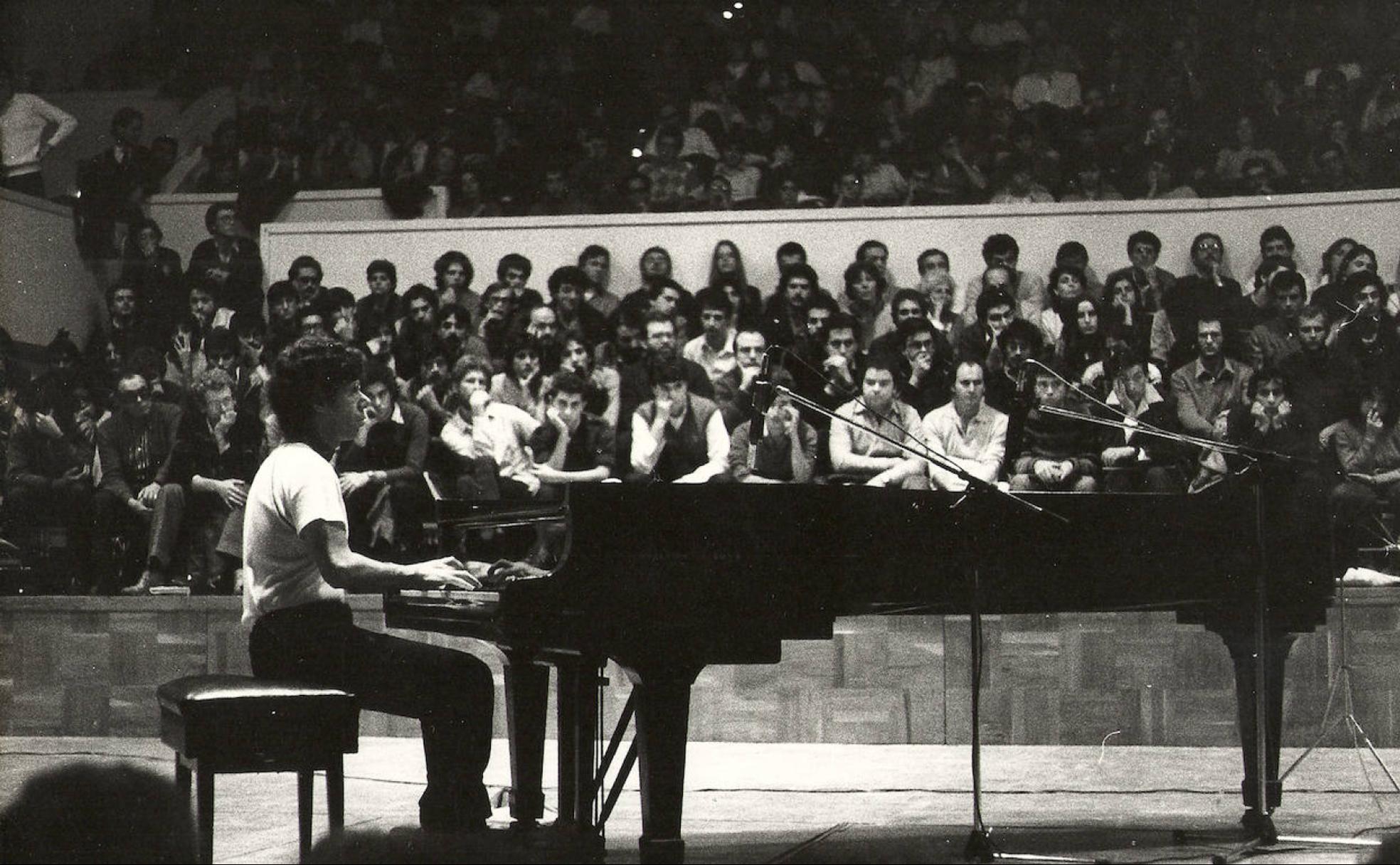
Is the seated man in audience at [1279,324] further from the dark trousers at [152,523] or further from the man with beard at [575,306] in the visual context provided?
the dark trousers at [152,523]

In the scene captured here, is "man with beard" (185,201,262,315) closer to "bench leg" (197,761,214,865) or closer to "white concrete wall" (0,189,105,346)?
"white concrete wall" (0,189,105,346)

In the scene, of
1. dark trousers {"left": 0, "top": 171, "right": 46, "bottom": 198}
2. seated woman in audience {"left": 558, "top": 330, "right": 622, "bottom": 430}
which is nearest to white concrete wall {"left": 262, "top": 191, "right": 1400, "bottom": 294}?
seated woman in audience {"left": 558, "top": 330, "right": 622, "bottom": 430}

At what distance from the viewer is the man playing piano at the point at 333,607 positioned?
12.0 ft

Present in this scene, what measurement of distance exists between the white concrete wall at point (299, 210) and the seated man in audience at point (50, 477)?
1214 millimetres

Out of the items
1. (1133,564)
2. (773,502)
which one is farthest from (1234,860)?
(773,502)

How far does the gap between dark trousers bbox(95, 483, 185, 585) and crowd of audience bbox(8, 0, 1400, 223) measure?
6.27 feet

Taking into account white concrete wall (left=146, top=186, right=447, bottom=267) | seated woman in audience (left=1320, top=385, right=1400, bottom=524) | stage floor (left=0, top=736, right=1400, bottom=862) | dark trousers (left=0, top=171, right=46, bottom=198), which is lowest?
stage floor (left=0, top=736, right=1400, bottom=862)

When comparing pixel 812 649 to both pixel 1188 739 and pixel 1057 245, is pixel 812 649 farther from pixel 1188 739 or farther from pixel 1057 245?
pixel 1057 245

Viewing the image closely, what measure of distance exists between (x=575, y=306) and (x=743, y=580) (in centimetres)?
494

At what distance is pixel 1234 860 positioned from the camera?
3803mm

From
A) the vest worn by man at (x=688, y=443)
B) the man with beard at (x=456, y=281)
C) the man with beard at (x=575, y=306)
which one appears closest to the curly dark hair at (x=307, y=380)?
the vest worn by man at (x=688, y=443)

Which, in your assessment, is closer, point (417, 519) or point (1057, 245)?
point (417, 519)

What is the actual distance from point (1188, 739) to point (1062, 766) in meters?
0.81

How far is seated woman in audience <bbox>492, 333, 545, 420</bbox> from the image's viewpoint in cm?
791
